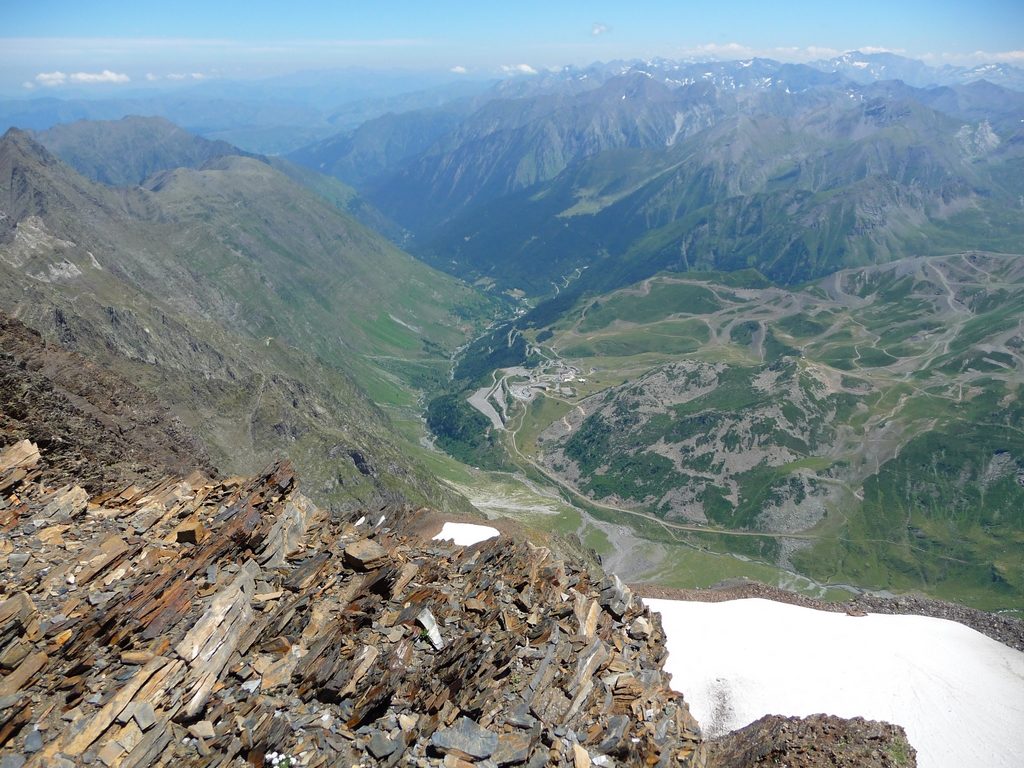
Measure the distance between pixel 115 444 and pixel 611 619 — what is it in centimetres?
4370

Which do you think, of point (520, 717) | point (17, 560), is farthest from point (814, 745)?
point (17, 560)

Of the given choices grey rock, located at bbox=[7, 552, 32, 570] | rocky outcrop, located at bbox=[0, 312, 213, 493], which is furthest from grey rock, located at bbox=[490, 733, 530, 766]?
rocky outcrop, located at bbox=[0, 312, 213, 493]

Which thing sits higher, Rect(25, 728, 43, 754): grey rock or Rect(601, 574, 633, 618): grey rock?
Rect(25, 728, 43, 754): grey rock

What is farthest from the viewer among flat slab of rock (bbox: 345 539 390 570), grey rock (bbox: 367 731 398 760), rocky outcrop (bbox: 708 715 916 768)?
rocky outcrop (bbox: 708 715 916 768)

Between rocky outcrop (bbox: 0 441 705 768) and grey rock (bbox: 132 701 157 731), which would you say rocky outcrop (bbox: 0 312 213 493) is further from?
grey rock (bbox: 132 701 157 731)

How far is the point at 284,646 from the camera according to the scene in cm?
3025

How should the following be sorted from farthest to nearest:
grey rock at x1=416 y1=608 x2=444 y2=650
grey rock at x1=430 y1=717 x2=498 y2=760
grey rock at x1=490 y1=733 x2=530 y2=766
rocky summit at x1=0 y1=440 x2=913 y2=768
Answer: grey rock at x1=416 y1=608 x2=444 y2=650
grey rock at x1=490 y1=733 x2=530 y2=766
grey rock at x1=430 y1=717 x2=498 y2=760
rocky summit at x1=0 y1=440 x2=913 y2=768

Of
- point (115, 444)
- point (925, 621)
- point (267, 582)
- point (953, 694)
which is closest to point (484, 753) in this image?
point (267, 582)

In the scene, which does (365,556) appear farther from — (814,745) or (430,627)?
(814,745)

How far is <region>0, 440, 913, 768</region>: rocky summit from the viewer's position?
2553 cm

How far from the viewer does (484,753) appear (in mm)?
27188

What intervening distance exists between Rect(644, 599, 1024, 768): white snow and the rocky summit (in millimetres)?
14784

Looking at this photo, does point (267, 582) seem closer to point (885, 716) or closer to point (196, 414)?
point (885, 716)

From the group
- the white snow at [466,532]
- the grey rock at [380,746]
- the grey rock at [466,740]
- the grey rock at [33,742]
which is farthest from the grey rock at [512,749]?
the white snow at [466,532]
